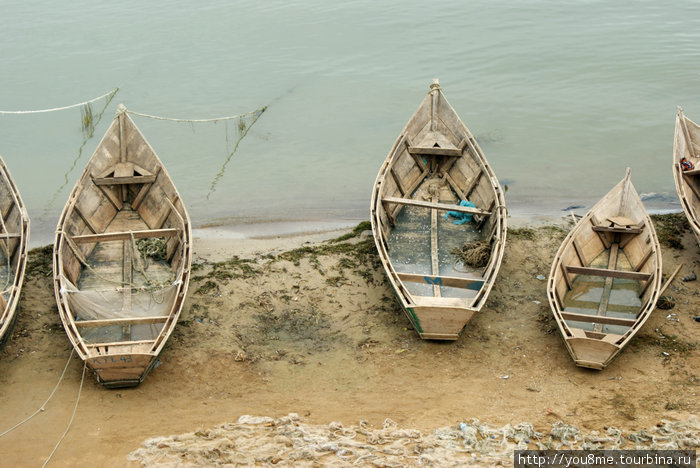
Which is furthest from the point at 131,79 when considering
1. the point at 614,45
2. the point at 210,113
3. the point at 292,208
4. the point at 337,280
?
the point at 614,45

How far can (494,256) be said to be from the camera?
924cm

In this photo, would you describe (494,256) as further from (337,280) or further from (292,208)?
(292,208)

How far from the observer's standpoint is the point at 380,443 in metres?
6.97

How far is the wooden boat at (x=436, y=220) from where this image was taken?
8.63 meters

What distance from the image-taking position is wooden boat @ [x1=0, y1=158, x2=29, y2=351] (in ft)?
28.0

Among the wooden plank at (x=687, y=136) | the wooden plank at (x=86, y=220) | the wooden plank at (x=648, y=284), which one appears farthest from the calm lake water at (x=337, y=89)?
the wooden plank at (x=648, y=284)

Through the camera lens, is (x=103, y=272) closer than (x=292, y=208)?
Yes

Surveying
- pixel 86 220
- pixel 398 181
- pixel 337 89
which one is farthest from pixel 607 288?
pixel 337 89

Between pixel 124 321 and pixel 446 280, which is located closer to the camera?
pixel 124 321

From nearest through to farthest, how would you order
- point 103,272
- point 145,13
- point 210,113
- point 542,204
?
point 103,272, point 542,204, point 210,113, point 145,13

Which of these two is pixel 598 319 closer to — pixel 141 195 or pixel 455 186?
pixel 455 186

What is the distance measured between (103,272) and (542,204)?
889cm

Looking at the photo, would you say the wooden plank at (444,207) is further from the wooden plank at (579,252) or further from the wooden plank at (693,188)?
the wooden plank at (693,188)

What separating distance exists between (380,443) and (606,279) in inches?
191
